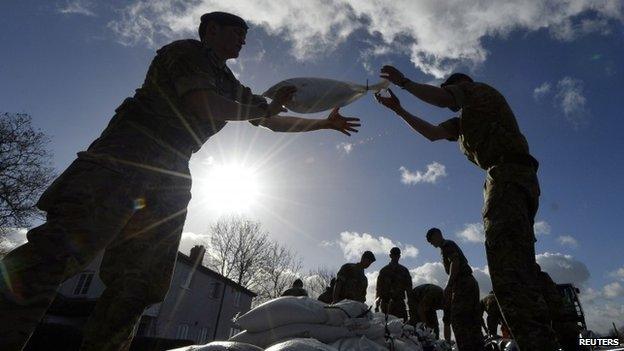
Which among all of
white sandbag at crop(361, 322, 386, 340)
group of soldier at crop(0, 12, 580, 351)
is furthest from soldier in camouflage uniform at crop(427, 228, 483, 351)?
group of soldier at crop(0, 12, 580, 351)

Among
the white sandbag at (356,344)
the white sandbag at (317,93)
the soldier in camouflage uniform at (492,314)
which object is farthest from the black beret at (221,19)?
the soldier in camouflage uniform at (492,314)

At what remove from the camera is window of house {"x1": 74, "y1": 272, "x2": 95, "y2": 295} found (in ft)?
69.0

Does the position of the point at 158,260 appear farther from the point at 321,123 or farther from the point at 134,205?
the point at 321,123

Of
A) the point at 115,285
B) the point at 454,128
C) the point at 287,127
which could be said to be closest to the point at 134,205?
the point at 115,285

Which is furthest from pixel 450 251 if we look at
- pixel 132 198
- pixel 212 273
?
pixel 212 273

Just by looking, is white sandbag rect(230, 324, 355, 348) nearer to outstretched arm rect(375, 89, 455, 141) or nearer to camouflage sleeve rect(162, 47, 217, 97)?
outstretched arm rect(375, 89, 455, 141)

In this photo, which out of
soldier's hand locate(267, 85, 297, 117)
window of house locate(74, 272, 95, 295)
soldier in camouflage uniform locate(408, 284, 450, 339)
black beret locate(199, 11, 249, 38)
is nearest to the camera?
soldier's hand locate(267, 85, 297, 117)

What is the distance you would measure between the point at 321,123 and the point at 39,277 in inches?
89.6

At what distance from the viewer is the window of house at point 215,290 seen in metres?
28.9

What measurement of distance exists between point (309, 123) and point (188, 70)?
4.18 feet

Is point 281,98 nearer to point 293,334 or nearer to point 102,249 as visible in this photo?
point 102,249

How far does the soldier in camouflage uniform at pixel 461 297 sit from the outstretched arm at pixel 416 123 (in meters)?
3.22

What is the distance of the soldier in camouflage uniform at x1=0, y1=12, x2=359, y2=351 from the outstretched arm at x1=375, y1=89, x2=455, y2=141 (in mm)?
1425

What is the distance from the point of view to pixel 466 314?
17.8ft
